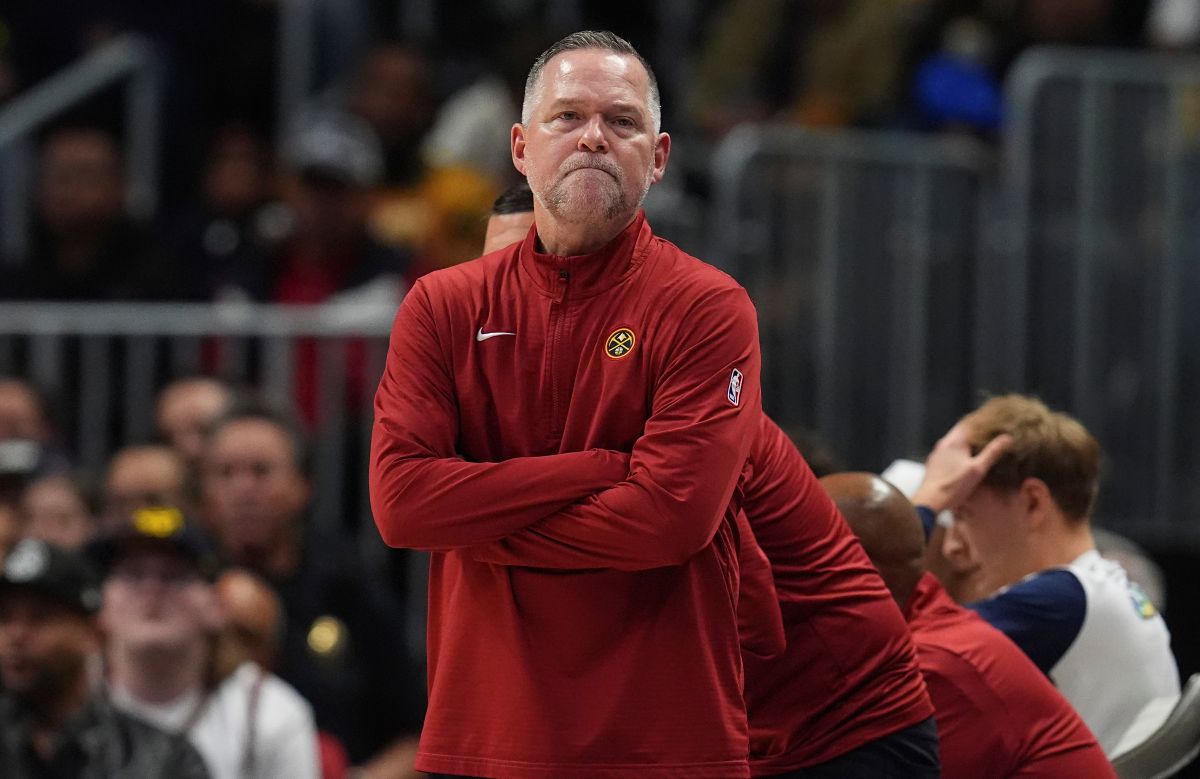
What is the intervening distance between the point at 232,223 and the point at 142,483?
2.56 m

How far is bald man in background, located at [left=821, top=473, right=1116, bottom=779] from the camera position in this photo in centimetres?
475

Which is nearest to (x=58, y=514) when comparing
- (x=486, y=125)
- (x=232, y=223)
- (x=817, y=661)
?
(x=232, y=223)

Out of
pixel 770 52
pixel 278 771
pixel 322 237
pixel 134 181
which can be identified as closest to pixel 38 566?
pixel 278 771

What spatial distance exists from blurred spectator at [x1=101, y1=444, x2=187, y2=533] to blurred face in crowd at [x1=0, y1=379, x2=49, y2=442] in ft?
1.66

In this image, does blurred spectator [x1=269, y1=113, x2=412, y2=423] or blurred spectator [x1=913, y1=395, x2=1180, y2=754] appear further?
blurred spectator [x1=269, y1=113, x2=412, y2=423]

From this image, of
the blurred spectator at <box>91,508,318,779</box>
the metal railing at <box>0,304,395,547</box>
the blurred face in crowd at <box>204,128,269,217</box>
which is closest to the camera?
the blurred spectator at <box>91,508,318,779</box>

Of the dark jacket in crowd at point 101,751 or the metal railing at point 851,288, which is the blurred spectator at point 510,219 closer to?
the dark jacket in crowd at point 101,751

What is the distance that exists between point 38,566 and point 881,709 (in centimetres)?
350

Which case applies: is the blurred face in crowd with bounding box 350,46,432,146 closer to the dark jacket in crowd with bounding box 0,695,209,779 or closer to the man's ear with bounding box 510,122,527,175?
the dark jacket in crowd with bounding box 0,695,209,779

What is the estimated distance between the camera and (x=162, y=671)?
23.1 ft

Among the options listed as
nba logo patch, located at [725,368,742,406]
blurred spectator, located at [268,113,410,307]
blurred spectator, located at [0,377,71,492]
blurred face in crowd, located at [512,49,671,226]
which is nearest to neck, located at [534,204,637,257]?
blurred face in crowd, located at [512,49,671,226]

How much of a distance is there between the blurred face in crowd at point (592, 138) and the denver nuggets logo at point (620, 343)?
210 millimetres

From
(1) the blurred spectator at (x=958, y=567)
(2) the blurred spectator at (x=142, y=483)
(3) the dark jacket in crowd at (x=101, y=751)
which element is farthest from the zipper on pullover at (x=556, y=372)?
(2) the blurred spectator at (x=142, y=483)

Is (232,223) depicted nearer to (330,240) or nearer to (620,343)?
(330,240)
